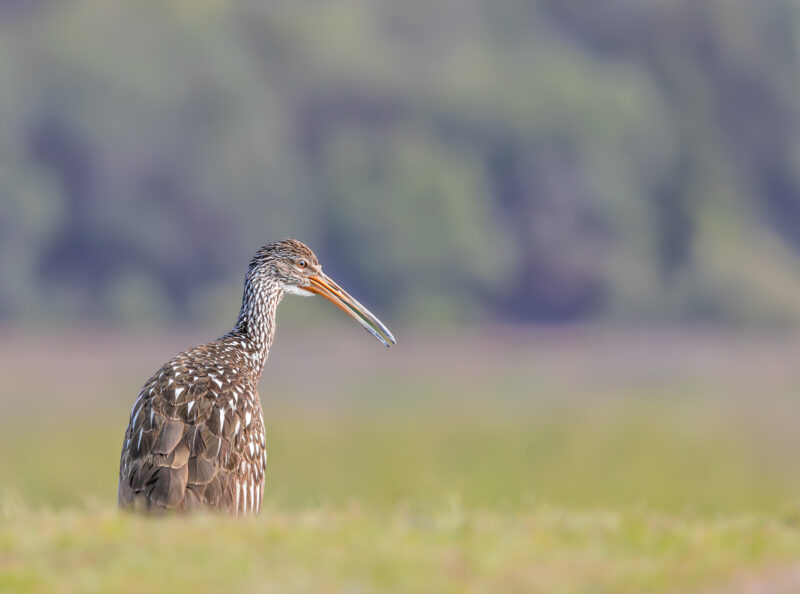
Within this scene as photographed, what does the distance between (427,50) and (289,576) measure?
149 m

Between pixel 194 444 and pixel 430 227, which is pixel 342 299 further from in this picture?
pixel 430 227

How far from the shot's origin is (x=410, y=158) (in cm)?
13388

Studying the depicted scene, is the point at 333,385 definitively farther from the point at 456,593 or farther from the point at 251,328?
the point at 456,593

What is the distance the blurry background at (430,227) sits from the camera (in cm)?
7250

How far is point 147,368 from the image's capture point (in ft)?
274

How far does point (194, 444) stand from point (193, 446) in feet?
0.07

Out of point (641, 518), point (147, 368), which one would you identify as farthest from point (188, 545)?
point (147, 368)

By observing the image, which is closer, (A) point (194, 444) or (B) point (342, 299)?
(A) point (194, 444)

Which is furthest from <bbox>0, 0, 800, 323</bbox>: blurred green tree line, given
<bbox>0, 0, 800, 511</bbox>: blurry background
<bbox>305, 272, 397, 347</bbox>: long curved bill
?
<bbox>305, 272, 397, 347</bbox>: long curved bill

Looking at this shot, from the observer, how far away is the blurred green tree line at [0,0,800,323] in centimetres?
11475

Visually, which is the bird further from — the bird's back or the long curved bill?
the long curved bill

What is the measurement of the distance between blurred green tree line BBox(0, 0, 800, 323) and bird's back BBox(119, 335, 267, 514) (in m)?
96.3

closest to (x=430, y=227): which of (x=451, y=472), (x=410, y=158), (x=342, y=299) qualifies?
(x=410, y=158)

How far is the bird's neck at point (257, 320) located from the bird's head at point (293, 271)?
0.10 m
